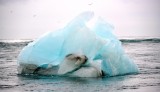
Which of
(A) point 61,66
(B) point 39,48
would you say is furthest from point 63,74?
(B) point 39,48

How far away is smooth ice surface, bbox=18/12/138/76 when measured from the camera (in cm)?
1216

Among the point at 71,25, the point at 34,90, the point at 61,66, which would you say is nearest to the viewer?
the point at 34,90

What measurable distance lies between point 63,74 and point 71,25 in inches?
67.2

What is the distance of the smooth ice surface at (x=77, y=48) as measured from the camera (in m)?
12.2

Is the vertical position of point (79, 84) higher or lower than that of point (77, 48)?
lower

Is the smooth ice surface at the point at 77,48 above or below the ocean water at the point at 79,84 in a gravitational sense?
above

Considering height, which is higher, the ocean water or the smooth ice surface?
the smooth ice surface

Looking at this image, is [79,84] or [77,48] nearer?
[79,84]

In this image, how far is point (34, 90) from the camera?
986 cm

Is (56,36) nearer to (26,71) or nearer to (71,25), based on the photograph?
(71,25)

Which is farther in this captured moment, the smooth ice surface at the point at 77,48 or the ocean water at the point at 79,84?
the smooth ice surface at the point at 77,48

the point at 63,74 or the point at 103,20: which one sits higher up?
the point at 103,20

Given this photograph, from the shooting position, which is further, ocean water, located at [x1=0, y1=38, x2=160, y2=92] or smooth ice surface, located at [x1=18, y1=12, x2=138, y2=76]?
smooth ice surface, located at [x1=18, y1=12, x2=138, y2=76]

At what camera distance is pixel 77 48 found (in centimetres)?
1201
